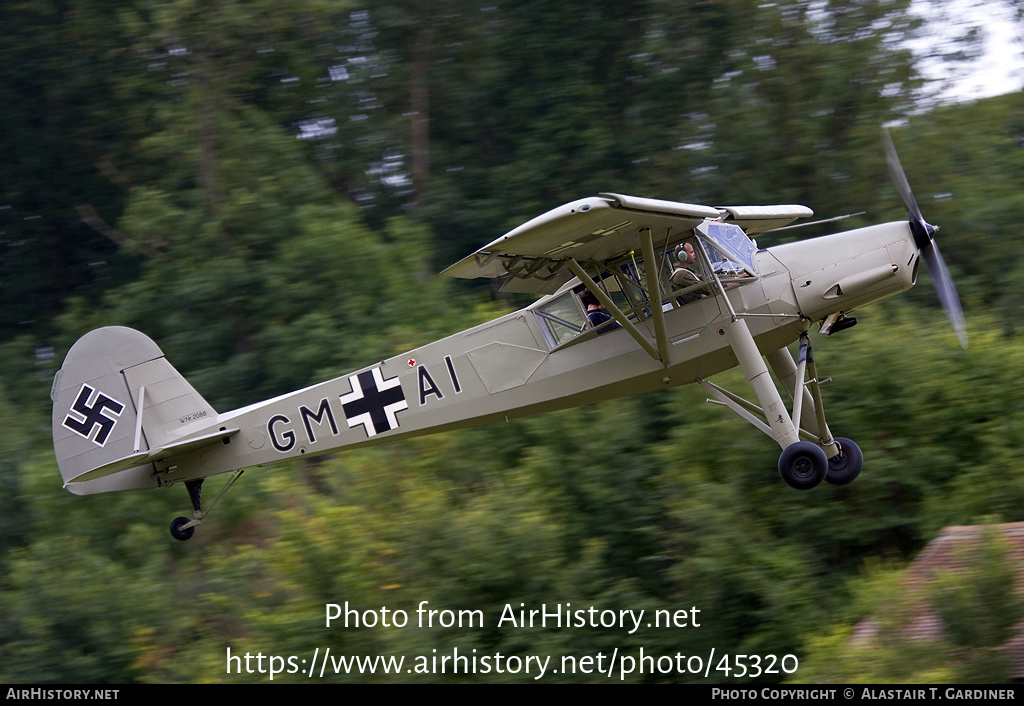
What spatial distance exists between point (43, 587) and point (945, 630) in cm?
1156

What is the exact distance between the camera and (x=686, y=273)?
989 cm

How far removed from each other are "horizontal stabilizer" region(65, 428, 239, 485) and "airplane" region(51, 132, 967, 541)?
0.08ft

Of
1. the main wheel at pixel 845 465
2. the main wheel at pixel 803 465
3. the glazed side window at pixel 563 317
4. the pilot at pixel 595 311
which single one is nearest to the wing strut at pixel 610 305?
the pilot at pixel 595 311

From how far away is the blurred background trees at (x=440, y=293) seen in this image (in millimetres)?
11992

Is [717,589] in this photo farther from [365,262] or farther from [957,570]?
[365,262]

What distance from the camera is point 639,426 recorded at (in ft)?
45.4

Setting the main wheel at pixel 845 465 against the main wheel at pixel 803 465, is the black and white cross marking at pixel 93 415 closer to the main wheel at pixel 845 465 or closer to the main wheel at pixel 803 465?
the main wheel at pixel 803 465

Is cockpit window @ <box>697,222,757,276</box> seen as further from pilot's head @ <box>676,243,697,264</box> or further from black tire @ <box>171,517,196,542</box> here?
black tire @ <box>171,517,196,542</box>

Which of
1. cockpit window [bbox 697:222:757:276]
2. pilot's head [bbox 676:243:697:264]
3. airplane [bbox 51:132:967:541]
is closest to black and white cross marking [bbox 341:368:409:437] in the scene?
airplane [bbox 51:132:967:541]

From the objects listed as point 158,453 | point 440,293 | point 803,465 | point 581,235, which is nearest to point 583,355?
point 581,235

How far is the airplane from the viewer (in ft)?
31.3

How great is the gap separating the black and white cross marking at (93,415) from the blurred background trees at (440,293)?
2405 millimetres

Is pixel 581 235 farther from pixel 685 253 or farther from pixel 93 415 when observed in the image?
pixel 93 415

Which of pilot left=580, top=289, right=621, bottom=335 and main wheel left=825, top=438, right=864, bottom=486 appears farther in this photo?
main wheel left=825, top=438, right=864, bottom=486
